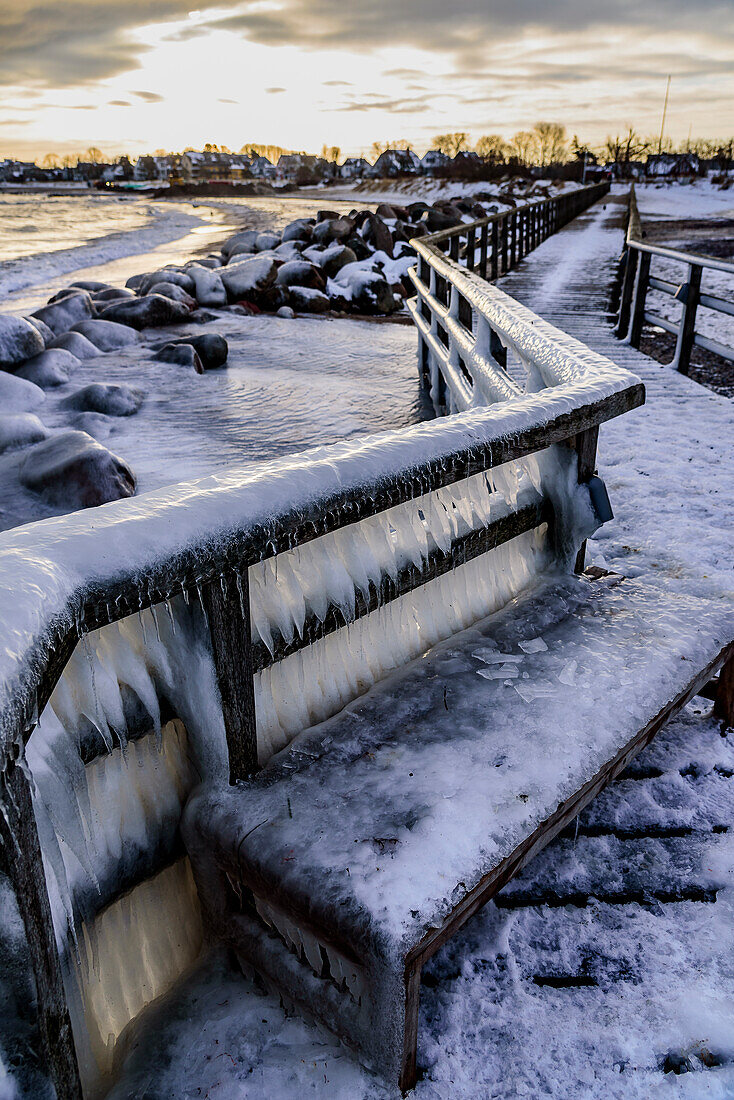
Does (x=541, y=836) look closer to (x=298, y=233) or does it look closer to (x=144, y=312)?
(x=144, y=312)

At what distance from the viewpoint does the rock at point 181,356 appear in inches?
368

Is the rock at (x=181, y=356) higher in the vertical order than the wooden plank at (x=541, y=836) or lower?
lower

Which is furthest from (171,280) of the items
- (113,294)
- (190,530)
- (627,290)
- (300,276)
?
(190,530)

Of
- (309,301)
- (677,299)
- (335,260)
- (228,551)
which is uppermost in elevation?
(228,551)

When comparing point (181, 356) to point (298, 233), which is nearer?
point (181, 356)

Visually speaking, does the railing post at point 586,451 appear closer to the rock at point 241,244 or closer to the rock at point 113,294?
the rock at point 113,294

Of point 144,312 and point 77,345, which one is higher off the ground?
point 144,312

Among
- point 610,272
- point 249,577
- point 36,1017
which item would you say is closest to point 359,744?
point 249,577

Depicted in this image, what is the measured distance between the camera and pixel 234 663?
5.85 feet

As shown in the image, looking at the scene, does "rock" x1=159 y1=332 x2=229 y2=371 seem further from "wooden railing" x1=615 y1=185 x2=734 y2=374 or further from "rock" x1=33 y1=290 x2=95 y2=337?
"wooden railing" x1=615 y1=185 x2=734 y2=374

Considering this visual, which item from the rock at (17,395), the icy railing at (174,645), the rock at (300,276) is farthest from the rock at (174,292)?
→ the icy railing at (174,645)

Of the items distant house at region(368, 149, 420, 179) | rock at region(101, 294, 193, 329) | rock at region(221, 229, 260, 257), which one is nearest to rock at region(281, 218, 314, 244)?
rock at region(221, 229, 260, 257)

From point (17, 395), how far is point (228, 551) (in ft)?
23.1

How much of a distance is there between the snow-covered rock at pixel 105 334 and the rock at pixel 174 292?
92.4 inches
